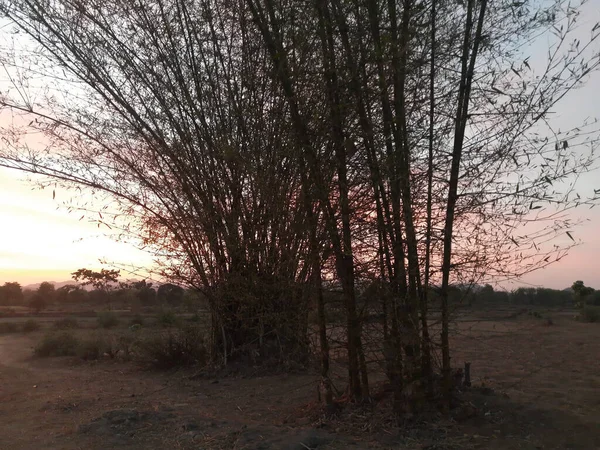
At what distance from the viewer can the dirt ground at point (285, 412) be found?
430 centimetres

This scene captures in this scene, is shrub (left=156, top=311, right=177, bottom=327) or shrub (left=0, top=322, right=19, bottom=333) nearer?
shrub (left=156, top=311, right=177, bottom=327)

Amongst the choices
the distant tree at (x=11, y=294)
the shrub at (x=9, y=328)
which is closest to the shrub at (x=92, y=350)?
the shrub at (x=9, y=328)

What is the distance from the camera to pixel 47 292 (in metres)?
33.8

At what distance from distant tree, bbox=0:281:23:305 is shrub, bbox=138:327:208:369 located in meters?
31.8

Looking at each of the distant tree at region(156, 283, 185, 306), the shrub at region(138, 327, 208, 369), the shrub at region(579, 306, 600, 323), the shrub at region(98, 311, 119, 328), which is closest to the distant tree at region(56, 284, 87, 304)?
the distant tree at region(156, 283, 185, 306)

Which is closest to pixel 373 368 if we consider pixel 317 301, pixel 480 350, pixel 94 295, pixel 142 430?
pixel 317 301

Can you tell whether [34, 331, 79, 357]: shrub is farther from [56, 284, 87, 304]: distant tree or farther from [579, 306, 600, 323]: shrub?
[56, 284, 87, 304]: distant tree

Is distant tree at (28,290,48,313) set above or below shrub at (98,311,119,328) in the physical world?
above

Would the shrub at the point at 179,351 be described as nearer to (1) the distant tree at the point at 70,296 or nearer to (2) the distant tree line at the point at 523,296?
(2) the distant tree line at the point at 523,296

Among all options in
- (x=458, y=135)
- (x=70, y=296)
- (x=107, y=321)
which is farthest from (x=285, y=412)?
(x=70, y=296)

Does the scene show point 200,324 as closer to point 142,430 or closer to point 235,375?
point 235,375

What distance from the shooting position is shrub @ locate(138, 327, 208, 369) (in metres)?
8.84

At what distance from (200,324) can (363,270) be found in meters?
5.41

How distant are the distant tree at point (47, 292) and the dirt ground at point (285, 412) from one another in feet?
85.2
